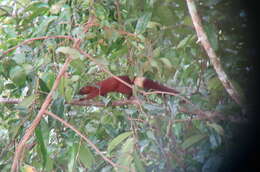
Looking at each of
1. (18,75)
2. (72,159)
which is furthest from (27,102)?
Result: (72,159)

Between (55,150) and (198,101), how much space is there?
0.80 metres

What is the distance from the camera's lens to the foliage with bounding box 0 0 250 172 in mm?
1158

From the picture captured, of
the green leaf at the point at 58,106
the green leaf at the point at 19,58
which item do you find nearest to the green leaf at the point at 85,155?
the green leaf at the point at 58,106

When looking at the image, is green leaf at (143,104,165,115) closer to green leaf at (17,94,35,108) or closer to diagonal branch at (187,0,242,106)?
diagonal branch at (187,0,242,106)

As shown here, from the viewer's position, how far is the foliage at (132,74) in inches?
45.6

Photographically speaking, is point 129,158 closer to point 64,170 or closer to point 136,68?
point 136,68

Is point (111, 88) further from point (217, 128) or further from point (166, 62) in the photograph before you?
point (217, 128)

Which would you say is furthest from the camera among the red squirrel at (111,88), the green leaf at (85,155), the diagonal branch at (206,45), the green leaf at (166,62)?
the red squirrel at (111,88)

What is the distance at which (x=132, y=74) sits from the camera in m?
1.47

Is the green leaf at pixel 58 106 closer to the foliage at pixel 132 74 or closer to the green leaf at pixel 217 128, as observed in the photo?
the foliage at pixel 132 74

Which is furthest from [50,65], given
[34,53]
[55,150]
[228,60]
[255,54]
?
[255,54]

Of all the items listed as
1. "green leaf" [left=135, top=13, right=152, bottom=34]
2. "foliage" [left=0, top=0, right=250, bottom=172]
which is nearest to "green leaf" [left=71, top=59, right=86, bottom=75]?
"foliage" [left=0, top=0, right=250, bottom=172]

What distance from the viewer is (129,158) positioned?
42.1 inches

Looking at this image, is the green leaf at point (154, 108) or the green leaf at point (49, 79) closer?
the green leaf at point (154, 108)
